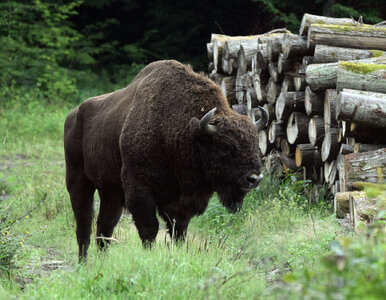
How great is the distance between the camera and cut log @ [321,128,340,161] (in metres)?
7.33

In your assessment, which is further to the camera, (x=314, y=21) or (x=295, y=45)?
(x=314, y=21)

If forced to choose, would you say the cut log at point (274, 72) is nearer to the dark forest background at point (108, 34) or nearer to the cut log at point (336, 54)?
the cut log at point (336, 54)

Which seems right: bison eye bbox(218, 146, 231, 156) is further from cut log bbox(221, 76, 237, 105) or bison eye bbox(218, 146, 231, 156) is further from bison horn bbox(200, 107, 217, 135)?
cut log bbox(221, 76, 237, 105)

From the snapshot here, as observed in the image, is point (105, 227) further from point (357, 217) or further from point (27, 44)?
point (27, 44)

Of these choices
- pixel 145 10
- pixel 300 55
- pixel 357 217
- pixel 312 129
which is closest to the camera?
pixel 357 217

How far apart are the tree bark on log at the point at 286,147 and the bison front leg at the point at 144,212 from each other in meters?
3.34

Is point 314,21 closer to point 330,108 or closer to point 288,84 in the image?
point 288,84

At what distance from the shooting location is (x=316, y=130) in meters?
7.66

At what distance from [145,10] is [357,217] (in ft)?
60.6

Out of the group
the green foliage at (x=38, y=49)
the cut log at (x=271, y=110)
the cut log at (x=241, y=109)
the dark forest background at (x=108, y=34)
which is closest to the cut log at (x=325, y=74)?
the cut log at (x=271, y=110)

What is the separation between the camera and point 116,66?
21.3 m

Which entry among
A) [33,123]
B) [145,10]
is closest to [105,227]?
[33,123]

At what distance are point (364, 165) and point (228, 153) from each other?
1.76m

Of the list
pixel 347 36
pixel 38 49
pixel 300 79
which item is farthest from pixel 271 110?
pixel 38 49
